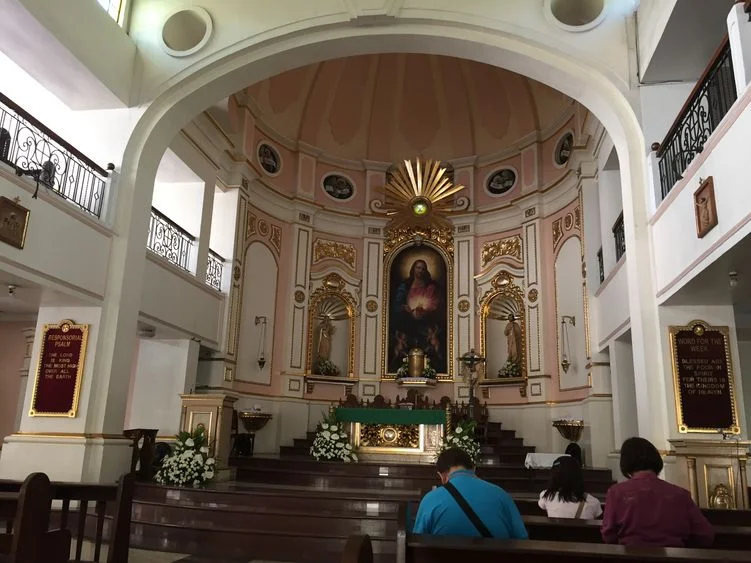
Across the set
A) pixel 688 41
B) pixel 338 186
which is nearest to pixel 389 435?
pixel 338 186

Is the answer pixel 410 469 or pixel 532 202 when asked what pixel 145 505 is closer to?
pixel 410 469

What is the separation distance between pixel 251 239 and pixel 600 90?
7.81 meters

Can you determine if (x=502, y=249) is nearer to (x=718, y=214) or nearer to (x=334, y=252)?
(x=334, y=252)

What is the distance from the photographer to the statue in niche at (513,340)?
1379cm

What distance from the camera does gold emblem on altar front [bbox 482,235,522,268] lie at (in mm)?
14359

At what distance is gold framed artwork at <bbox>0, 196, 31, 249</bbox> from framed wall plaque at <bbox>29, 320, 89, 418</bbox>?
66.4 inches

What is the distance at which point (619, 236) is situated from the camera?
10.1 meters

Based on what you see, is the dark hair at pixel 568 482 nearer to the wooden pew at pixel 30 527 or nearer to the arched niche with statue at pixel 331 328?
the wooden pew at pixel 30 527

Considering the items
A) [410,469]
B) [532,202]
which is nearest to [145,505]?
[410,469]

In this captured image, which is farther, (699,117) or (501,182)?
(501,182)

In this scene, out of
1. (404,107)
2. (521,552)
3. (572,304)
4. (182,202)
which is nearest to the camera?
(521,552)

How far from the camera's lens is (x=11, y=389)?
11789 millimetres

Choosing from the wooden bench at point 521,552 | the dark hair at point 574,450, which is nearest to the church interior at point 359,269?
the wooden bench at point 521,552

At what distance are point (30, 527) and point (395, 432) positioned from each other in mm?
8445
